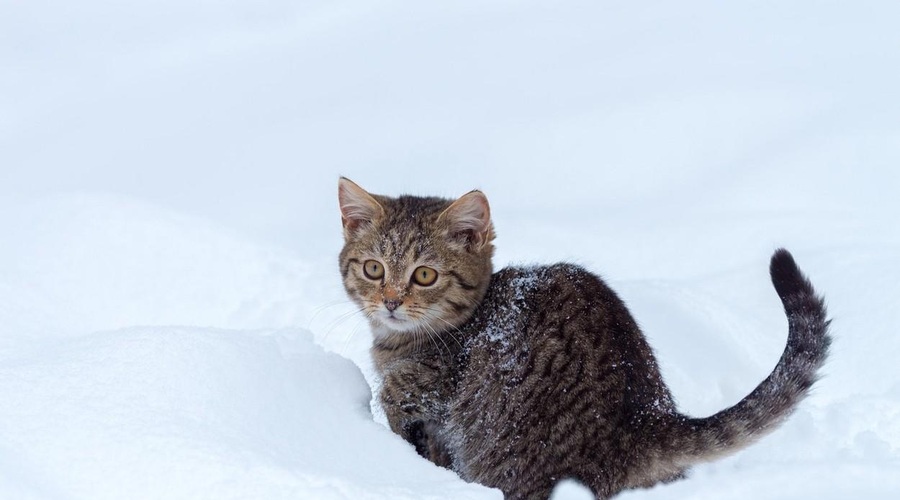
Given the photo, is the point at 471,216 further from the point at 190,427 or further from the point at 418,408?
the point at 190,427

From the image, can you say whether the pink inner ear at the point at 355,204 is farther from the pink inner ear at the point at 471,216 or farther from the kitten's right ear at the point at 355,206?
the pink inner ear at the point at 471,216

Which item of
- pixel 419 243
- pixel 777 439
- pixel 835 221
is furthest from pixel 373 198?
pixel 835 221

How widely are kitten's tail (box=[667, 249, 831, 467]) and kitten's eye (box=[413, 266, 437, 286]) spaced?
117 cm

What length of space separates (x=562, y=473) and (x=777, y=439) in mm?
1500

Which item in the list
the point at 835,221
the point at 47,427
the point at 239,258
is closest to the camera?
the point at 47,427

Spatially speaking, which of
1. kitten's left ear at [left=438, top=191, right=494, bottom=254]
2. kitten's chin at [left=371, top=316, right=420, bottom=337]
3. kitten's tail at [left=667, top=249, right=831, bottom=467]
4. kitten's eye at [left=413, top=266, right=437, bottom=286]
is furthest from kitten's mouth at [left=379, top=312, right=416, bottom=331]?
kitten's tail at [left=667, top=249, right=831, bottom=467]

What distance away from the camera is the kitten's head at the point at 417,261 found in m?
4.00

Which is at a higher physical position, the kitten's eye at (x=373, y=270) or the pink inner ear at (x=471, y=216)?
the pink inner ear at (x=471, y=216)

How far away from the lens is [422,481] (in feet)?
10.4

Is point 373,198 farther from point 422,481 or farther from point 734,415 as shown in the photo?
point 734,415

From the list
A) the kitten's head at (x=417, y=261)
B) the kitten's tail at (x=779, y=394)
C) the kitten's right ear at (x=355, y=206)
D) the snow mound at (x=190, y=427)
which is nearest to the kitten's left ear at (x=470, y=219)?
the kitten's head at (x=417, y=261)

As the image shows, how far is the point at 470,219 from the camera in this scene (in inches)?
162

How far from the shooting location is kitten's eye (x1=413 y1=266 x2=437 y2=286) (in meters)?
4.03

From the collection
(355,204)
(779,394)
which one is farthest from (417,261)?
(779,394)
